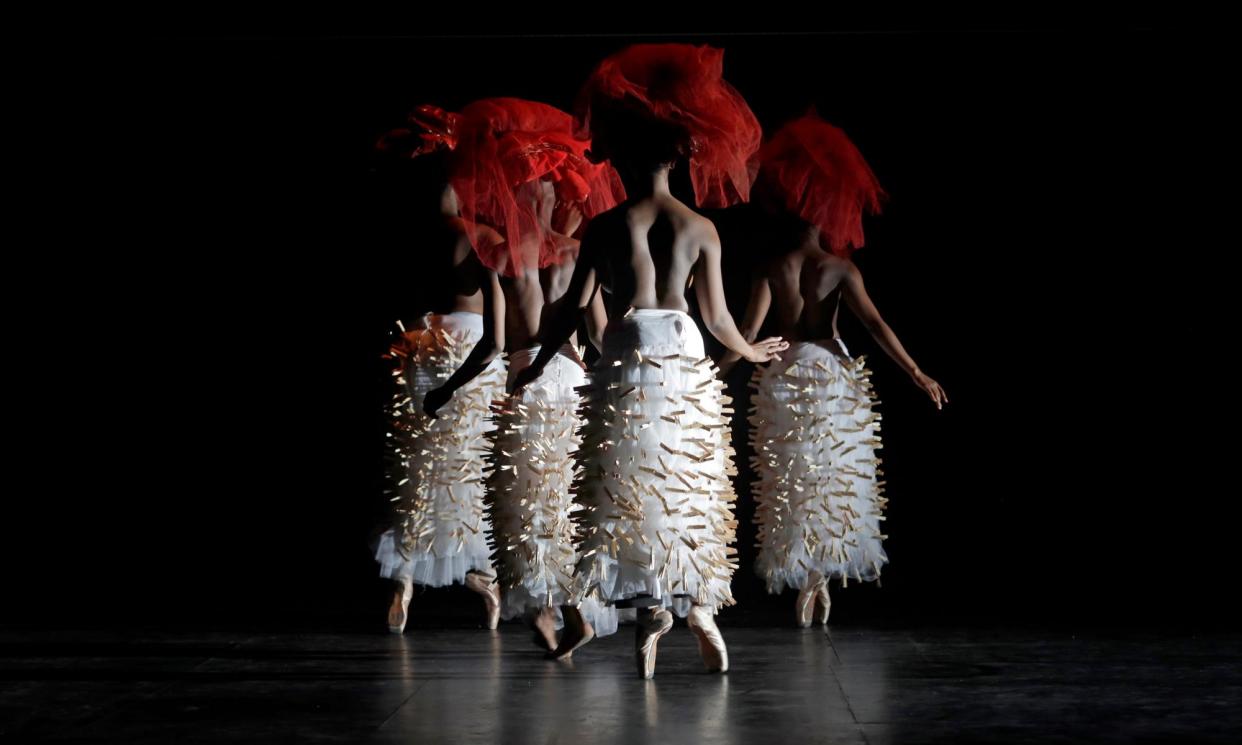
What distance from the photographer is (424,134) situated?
4.62 metres

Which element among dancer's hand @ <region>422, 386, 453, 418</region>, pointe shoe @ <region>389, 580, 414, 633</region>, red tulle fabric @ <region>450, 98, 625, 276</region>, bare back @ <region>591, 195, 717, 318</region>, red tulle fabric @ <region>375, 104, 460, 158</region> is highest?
red tulle fabric @ <region>375, 104, 460, 158</region>

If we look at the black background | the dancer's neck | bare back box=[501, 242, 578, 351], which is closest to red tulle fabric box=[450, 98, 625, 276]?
bare back box=[501, 242, 578, 351]

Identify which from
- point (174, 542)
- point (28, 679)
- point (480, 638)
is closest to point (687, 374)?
point (480, 638)

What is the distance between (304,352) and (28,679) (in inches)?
99.1

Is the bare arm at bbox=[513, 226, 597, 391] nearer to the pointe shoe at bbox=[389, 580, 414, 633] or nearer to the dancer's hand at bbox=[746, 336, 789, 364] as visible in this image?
the dancer's hand at bbox=[746, 336, 789, 364]

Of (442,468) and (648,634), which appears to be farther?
(442,468)

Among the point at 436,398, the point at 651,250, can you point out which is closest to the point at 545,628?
the point at 436,398

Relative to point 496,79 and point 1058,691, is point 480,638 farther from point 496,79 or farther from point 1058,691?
point 496,79

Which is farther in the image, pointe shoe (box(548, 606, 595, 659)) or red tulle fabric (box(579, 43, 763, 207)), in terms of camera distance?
pointe shoe (box(548, 606, 595, 659))

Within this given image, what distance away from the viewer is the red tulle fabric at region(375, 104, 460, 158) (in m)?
4.62

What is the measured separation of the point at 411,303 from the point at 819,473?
1.66 metres

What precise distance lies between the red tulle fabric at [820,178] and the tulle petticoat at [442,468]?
1.04 m

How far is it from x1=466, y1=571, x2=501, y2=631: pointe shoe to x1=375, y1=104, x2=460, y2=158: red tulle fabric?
1.32 metres

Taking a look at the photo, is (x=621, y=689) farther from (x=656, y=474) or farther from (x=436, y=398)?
(x=436, y=398)
